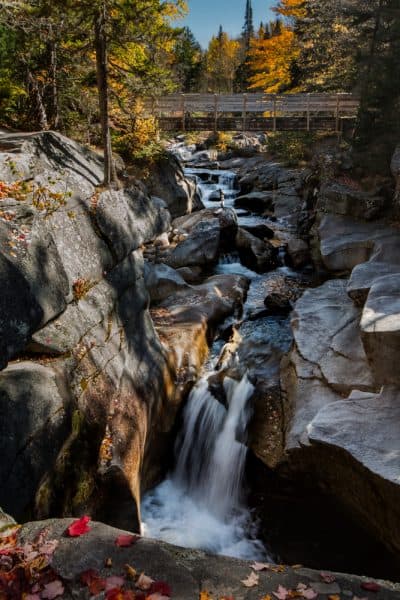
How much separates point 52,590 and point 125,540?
2.53 ft

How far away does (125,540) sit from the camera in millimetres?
4086

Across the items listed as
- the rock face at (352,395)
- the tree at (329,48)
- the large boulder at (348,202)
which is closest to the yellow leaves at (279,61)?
the tree at (329,48)

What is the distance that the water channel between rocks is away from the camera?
313 inches

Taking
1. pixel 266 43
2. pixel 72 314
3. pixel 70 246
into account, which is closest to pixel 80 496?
pixel 72 314

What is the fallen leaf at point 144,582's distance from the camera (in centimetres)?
355

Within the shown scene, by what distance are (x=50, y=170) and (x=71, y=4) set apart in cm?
357

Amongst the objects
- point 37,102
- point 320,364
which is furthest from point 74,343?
point 37,102

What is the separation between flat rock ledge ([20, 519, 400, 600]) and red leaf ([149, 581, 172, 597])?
4cm

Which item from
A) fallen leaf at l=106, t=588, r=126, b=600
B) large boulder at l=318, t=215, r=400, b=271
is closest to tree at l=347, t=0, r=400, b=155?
large boulder at l=318, t=215, r=400, b=271

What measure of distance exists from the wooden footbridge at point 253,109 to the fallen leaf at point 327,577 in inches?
848

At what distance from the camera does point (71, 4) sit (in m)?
8.88

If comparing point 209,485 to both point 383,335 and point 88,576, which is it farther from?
point 88,576

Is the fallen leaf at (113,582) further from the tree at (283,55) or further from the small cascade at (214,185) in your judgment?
the tree at (283,55)

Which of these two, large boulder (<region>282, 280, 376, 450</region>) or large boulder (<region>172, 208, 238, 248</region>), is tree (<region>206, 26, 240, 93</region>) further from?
large boulder (<region>282, 280, 376, 450</region>)
